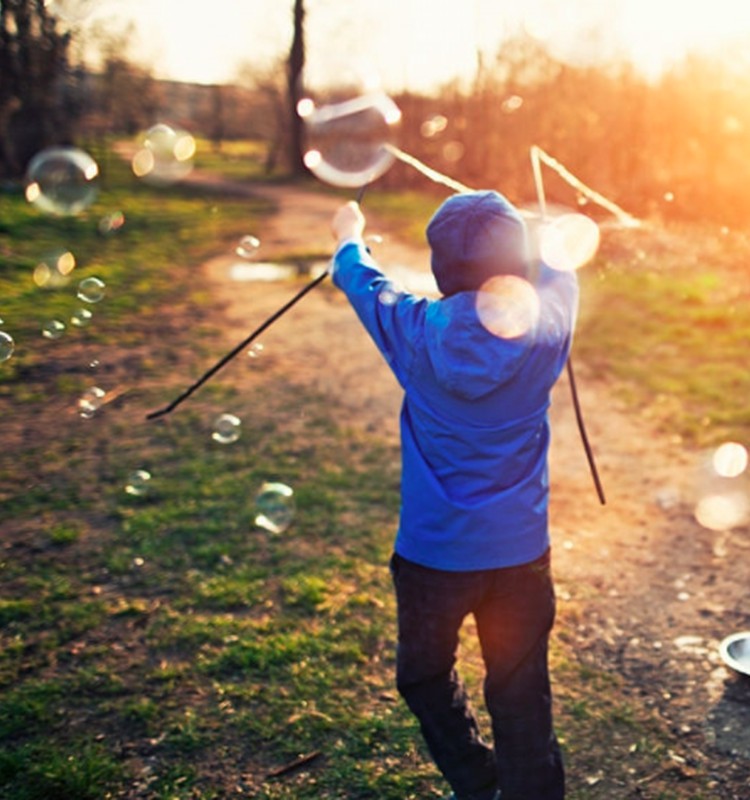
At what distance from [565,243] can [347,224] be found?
0.68m

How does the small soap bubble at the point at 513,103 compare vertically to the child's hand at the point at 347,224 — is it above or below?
above

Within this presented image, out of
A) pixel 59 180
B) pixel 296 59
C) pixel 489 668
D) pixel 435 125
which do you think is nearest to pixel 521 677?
pixel 489 668

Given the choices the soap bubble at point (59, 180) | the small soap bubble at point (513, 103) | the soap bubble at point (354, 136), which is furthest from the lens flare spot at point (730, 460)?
the small soap bubble at point (513, 103)

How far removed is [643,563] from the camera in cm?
466

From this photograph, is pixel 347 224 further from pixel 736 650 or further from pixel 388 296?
pixel 736 650

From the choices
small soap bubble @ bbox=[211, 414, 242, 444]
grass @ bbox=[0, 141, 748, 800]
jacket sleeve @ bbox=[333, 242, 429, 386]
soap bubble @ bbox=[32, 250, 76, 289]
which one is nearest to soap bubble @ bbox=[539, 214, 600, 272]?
jacket sleeve @ bbox=[333, 242, 429, 386]

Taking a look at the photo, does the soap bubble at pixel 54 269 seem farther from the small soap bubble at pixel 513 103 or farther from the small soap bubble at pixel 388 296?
the small soap bubble at pixel 388 296

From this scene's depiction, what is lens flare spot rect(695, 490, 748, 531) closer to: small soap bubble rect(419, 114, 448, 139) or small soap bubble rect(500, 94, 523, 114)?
small soap bubble rect(419, 114, 448, 139)

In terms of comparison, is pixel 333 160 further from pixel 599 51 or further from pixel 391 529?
pixel 599 51

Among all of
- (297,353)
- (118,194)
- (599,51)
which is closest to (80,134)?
(118,194)

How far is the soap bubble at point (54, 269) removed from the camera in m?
11.9

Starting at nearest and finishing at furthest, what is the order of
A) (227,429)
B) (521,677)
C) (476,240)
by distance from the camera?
(476,240) < (521,677) < (227,429)

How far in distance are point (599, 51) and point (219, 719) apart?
13106 millimetres

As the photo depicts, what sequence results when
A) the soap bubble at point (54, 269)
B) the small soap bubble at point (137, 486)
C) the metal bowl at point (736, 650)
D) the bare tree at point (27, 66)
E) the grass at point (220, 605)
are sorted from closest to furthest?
the grass at point (220, 605), the metal bowl at point (736, 650), the small soap bubble at point (137, 486), the soap bubble at point (54, 269), the bare tree at point (27, 66)
